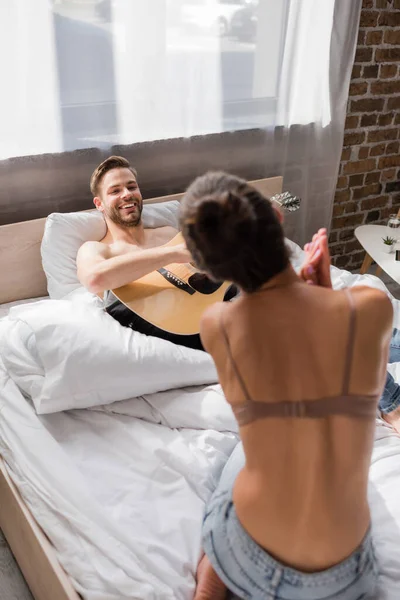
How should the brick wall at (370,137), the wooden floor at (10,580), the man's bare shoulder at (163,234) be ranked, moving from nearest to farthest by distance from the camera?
the wooden floor at (10,580)
the man's bare shoulder at (163,234)
the brick wall at (370,137)

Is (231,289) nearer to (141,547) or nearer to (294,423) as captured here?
(141,547)

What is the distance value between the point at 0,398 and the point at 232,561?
2.53 ft

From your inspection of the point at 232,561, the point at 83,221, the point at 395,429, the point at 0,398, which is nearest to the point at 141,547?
the point at 232,561

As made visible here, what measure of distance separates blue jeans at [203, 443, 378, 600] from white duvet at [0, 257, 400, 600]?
4.3 inches

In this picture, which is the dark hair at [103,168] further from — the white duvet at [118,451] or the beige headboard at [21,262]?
the white duvet at [118,451]

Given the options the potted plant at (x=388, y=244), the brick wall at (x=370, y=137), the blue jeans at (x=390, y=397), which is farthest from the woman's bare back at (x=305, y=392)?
the brick wall at (x=370, y=137)

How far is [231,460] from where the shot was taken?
45.1 inches

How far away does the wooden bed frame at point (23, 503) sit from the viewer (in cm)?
107

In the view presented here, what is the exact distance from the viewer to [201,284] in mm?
1695

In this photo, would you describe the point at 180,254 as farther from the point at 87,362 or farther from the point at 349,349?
the point at 349,349

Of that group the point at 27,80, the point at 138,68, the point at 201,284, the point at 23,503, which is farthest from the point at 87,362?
the point at 138,68

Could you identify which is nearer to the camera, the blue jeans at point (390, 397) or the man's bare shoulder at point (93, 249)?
the blue jeans at point (390, 397)

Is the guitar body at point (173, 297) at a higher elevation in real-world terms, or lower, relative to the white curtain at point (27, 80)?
lower

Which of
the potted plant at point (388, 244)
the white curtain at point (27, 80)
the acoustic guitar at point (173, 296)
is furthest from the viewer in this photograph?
the potted plant at point (388, 244)
